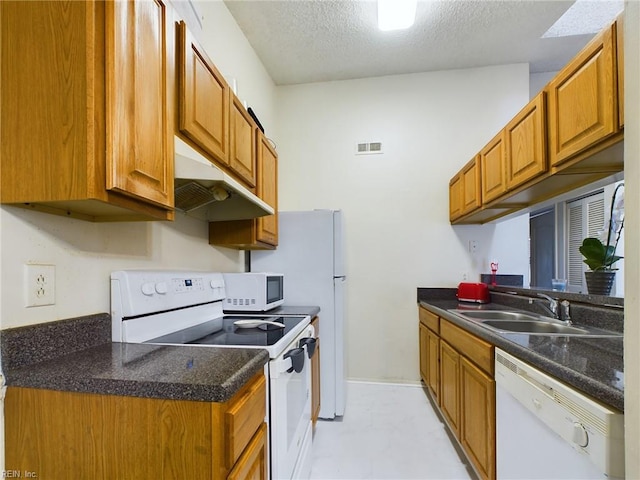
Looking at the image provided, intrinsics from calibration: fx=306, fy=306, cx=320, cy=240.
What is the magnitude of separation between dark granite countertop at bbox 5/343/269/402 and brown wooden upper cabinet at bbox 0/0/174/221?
1.48 ft

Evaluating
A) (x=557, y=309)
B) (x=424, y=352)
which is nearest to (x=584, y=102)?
(x=557, y=309)

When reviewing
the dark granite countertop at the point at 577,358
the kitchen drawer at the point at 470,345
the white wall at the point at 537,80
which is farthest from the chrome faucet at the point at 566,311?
the white wall at the point at 537,80

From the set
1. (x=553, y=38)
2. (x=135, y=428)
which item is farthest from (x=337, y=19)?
(x=135, y=428)

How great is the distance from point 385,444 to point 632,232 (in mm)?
1984

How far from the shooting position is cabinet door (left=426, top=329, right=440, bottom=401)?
2311 millimetres

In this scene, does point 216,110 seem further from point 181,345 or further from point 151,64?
point 181,345

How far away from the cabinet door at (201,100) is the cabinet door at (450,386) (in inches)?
70.8

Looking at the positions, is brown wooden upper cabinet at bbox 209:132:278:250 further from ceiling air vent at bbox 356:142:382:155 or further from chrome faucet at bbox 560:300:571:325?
chrome faucet at bbox 560:300:571:325

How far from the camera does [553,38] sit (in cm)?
256

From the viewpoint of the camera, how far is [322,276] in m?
2.33

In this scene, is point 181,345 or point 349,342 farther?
point 349,342

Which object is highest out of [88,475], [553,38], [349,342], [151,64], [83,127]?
[553,38]

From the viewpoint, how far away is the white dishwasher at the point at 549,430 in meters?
0.76

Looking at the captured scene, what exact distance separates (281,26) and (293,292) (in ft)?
6.92
